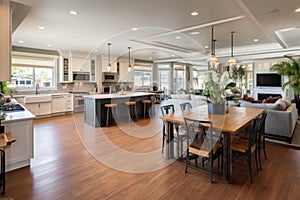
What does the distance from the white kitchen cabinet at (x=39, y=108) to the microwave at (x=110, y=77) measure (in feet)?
8.92

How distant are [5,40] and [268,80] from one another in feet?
34.7

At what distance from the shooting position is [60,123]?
20.2ft

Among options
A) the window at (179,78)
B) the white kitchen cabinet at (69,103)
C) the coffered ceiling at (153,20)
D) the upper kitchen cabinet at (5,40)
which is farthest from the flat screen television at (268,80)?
the upper kitchen cabinet at (5,40)

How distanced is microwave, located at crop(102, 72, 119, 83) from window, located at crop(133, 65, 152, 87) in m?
1.45

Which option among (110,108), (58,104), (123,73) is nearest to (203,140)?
(110,108)

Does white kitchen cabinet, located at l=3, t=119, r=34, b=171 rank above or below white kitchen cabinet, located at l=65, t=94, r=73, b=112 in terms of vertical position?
below

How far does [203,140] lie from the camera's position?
9.23ft

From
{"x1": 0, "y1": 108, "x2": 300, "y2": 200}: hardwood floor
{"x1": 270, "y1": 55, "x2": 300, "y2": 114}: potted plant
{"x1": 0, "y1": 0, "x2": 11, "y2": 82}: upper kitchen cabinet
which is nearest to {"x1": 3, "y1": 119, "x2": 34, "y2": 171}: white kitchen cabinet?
{"x1": 0, "y1": 108, "x2": 300, "y2": 200}: hardwood floor

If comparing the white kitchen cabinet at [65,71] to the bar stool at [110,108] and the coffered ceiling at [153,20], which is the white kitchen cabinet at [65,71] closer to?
the coffered ceiling at [153,20]

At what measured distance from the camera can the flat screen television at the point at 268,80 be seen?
928 cm

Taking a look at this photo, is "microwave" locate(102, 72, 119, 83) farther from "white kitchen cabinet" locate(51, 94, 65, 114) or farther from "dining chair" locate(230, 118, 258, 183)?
"dining chair" locate(230, 118, 258, 183)

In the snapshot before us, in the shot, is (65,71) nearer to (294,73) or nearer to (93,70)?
(93,70)

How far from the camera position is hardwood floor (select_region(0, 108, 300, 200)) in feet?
7.55

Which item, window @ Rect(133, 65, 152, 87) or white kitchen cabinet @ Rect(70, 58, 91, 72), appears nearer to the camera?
white kitchen cabinet @ Rect(70, 58, 91, 72)
